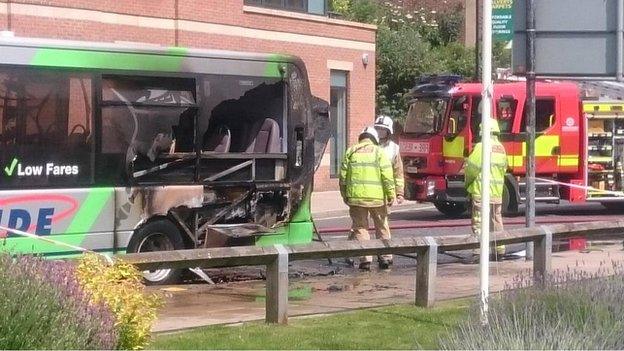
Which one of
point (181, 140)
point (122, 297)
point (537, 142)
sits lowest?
point (122, 297)

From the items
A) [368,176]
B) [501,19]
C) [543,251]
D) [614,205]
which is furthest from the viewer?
[501,19]

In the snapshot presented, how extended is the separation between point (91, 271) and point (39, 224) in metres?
5.21

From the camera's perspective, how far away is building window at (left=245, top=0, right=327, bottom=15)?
101 ft

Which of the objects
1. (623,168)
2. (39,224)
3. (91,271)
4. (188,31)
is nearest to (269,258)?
(91,271)

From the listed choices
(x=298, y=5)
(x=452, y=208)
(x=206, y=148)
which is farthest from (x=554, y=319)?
(x=298, y=5)

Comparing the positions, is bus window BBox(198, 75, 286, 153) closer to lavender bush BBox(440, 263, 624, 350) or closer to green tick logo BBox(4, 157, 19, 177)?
green tick logo BBox(4, 157, 19, 177)

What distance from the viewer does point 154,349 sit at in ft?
26.7

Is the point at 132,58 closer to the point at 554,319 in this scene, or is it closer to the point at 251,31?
the point at 554,319

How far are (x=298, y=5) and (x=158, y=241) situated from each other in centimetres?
1929

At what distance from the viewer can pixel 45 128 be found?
41.1 ft

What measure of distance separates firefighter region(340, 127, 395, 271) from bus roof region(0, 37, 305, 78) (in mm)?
1409

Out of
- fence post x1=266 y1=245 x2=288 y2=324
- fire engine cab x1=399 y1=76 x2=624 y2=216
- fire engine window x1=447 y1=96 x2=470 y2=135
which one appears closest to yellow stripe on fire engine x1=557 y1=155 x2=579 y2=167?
fire engine cab x1=399 y1=76 x2=624 y2=216

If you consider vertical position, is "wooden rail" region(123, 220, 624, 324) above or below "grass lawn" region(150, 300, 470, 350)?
above

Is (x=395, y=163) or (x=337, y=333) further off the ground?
(x=395, y=163)
